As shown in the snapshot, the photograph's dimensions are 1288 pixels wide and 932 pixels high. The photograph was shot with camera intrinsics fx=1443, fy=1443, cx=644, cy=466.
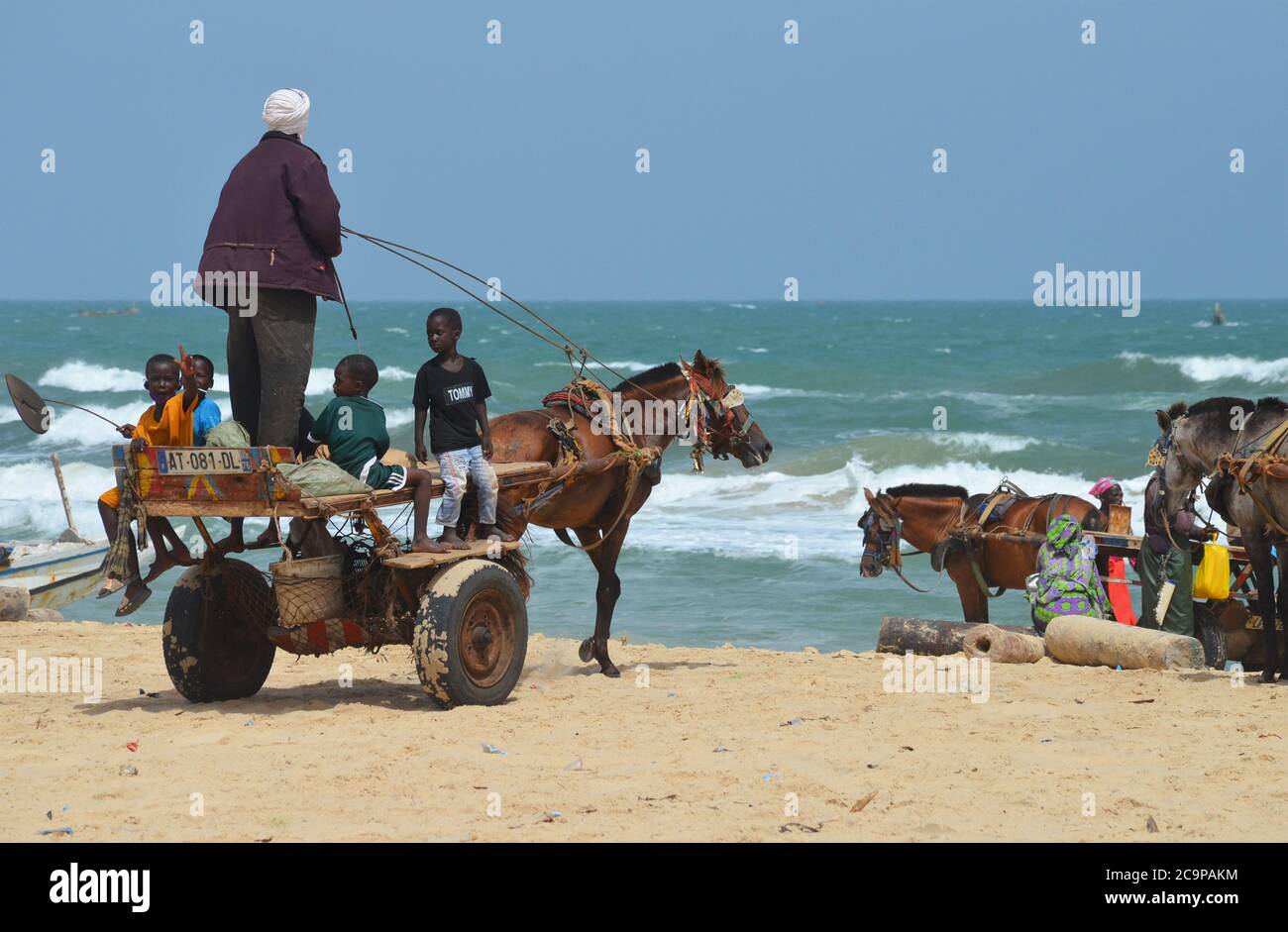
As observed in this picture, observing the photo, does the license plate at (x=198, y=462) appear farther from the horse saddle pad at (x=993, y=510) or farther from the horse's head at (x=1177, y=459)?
the horse saddle pad at (x=993, y=510)

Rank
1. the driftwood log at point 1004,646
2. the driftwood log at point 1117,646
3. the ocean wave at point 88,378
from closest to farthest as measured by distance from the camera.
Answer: the driftwood log at point 1117,646 → the driftwood log at point 1004,646 → the ocean wave at point 88,378

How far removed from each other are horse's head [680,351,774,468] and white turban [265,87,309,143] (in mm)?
3569

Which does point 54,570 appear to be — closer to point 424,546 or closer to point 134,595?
point 134,595

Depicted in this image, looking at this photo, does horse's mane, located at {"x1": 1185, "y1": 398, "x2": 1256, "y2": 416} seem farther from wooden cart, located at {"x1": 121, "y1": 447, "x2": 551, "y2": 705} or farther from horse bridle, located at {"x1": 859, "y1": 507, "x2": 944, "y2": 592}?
wooden cart, located at {"x1": 121, "y1": 447, "x2": 551, "y2": 705}

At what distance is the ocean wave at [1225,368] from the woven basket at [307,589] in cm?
4248

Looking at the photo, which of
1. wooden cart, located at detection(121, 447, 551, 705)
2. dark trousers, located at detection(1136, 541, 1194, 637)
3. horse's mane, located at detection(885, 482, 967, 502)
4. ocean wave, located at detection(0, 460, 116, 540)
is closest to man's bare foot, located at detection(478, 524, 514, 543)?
wooden cart, located at detection(121, 447, 551, 705)

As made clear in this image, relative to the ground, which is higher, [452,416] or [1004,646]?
[452,416]

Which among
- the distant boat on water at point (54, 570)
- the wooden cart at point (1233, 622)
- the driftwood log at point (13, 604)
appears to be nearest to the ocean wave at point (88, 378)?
the distant boat on water at point (54, 570)

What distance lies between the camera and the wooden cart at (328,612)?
23.7 feet

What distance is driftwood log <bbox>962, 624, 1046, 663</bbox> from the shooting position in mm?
10727

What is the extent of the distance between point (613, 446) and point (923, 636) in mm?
3106

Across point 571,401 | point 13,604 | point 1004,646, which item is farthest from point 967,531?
point 13,604

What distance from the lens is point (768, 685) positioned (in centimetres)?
964

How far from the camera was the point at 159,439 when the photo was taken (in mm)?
7789
